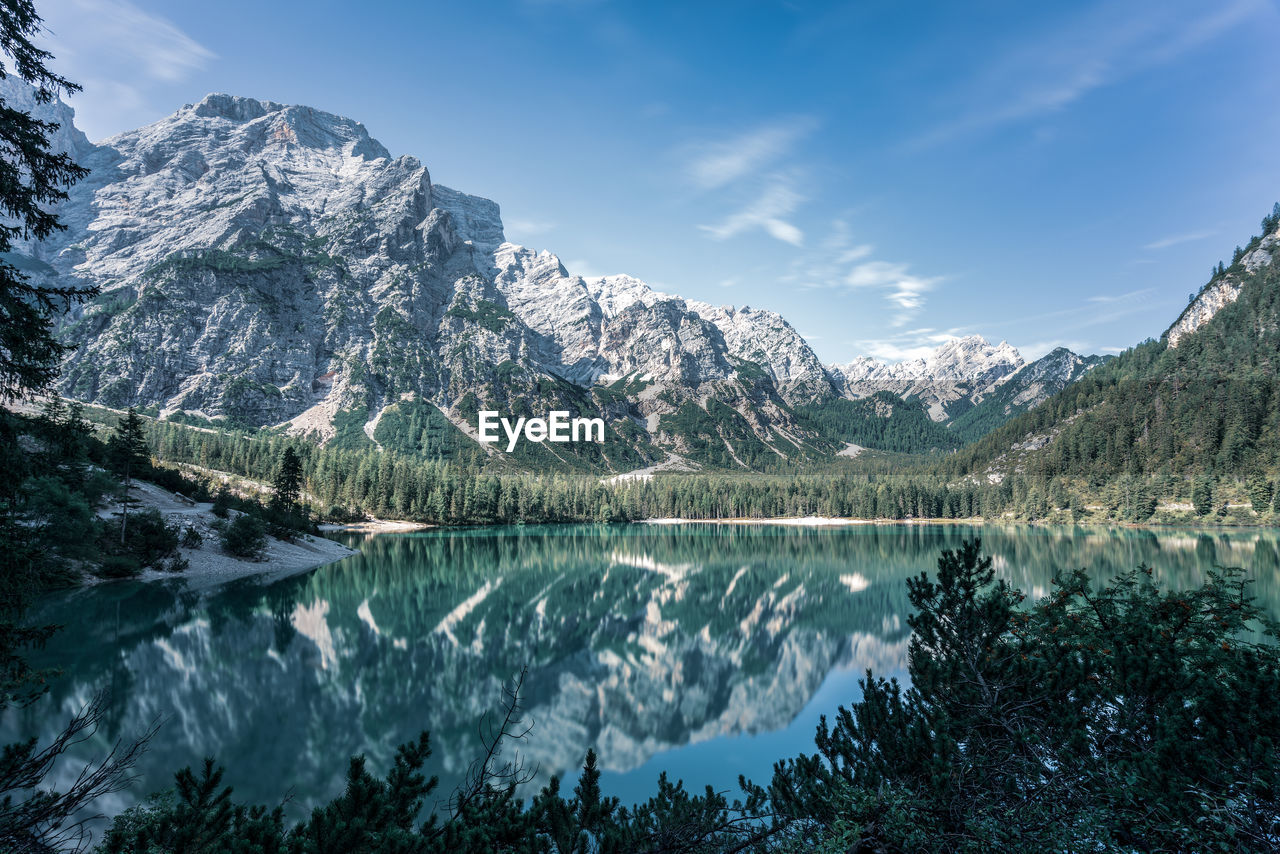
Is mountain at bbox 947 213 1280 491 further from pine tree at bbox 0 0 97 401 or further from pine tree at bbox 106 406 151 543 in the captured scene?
pine tree at bbox 106 406 151 543

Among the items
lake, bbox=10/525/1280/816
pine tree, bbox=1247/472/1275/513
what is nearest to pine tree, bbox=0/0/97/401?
lake, bbox=10/525/1280/816

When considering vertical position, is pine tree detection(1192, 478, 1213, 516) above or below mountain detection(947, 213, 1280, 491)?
below

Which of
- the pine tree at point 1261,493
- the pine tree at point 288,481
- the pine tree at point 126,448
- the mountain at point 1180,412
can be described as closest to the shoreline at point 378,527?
the pine tree at point 288,481

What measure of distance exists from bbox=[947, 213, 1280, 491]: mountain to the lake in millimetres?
76568

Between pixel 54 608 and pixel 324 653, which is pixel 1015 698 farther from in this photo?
pixel 54 608

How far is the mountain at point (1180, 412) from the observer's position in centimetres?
12019

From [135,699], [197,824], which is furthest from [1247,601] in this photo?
[135,699]

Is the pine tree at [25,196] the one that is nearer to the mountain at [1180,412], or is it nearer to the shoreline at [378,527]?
the shoreline at [378,527]

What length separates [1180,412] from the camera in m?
136

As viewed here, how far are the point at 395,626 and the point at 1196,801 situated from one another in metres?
38.5

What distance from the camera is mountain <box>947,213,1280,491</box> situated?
394 feet

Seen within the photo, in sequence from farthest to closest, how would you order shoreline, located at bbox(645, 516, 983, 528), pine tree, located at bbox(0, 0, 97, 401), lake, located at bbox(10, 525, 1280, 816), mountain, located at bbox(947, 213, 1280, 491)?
1. shoreline, located at bbox(645, 516, 983, 528)
2. mountain, located at bbox(947, 213, 1280, 491)
3. lake, located at bbox(10, 525, 1280, 816)
4. pine tree, located at bbox(0, 0, 97, 401)

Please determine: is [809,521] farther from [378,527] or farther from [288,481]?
[288,481]

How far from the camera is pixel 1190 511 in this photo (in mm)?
104188
